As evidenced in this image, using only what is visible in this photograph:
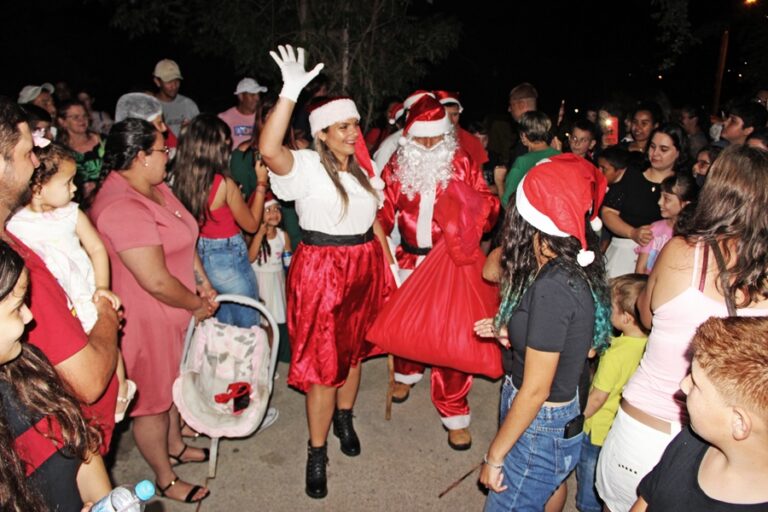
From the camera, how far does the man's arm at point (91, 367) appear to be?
1633mm

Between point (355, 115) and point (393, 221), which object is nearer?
point (355, 115)

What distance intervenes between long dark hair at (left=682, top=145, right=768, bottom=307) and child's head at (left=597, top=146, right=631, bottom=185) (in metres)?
2.57

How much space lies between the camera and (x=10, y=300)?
4.16 ft

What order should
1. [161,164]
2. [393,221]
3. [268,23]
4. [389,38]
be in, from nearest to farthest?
[161,164] → [393,221] → [389,38] → [268,23]

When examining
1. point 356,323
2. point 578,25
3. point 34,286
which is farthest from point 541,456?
point 578,25

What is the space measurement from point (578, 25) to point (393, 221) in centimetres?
1682

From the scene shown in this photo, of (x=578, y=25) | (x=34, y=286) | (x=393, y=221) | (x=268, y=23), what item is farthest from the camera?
(x=578, y=25)

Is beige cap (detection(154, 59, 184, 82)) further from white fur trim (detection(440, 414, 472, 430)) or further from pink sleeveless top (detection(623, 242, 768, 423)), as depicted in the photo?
pink sleeveless top (detection(623, 242, 768, 423))

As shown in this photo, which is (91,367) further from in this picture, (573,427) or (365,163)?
(365,163)

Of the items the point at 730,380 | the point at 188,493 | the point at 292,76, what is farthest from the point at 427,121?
the point at 730,380

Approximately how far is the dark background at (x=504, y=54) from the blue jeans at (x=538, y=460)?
940 cm

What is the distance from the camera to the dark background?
13.4 metres

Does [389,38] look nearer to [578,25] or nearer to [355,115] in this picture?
[355,115]

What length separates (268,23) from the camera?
7719 millimetres
